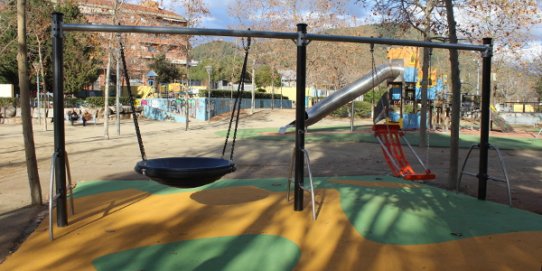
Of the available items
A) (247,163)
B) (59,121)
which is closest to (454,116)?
(247,163)

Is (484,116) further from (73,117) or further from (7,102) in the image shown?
(7,102)

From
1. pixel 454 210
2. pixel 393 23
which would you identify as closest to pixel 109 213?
pixel 454 210

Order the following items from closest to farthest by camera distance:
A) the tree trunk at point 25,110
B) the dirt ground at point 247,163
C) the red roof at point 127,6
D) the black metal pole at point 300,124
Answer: the black metal pole at point 300,124 < the tree trunk at point 25,110 < the dirt ground at point 247,163 < the red roof at point 127,6

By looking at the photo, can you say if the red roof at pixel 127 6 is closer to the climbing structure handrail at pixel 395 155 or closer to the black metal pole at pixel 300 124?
the climbing structure handrail at pixel 395 155

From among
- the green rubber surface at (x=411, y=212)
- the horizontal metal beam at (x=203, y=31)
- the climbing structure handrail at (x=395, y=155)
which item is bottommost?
the green rubber surface at (x=411, y=212)

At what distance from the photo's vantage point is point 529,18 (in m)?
18.3

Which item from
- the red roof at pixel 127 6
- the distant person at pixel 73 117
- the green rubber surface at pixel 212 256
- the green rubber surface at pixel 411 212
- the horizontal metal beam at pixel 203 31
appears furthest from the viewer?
the distant person at pixel 73 117

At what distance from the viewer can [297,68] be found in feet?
17.7

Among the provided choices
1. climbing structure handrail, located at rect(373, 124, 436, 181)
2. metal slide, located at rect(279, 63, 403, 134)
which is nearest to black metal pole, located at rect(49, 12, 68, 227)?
climbing structure handrail, located at rect(373, 124, 436, 181)

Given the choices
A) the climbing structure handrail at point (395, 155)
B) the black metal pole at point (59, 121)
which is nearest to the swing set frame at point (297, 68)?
the black metal pole at point (59, 121)

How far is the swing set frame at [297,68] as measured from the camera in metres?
4.85

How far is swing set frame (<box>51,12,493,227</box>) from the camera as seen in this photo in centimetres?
485

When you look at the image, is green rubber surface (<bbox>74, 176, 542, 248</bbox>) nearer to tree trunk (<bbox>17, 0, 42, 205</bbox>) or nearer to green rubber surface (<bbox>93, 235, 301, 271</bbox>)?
tree trunk (<bbox>17, 0, 42, 205</bbox>)

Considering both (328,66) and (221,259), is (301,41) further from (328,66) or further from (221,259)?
(328,66)
